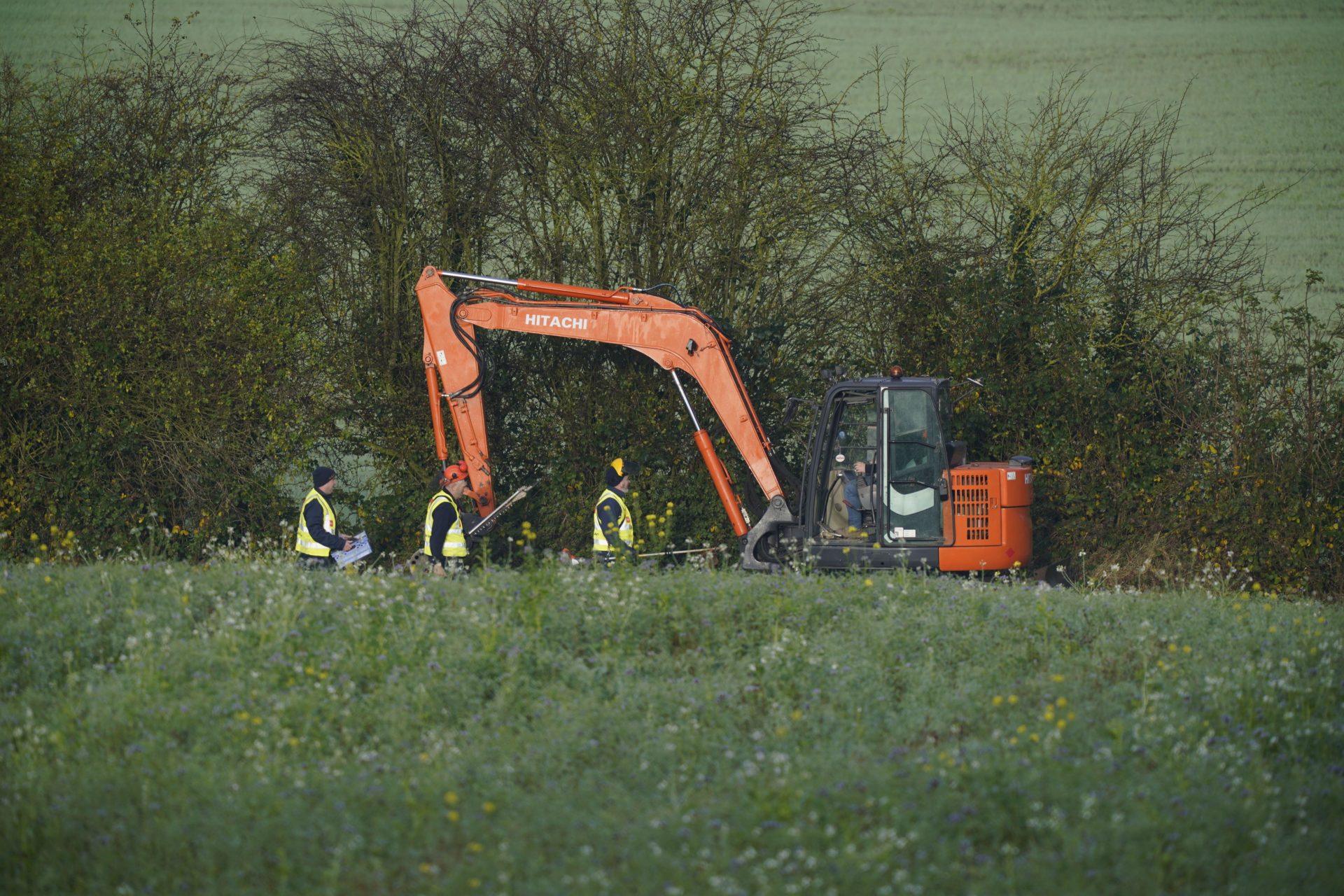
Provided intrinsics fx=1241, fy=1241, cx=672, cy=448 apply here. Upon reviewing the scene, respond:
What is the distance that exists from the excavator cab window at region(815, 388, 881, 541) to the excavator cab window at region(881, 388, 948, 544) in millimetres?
235

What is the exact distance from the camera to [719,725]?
6918 mm

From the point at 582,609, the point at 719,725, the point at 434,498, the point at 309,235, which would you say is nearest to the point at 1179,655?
the point at 719,725

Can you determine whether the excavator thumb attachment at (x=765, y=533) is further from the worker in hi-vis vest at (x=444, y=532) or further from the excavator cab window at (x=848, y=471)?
the worker in hi-vis vest at (x=444, y=532)

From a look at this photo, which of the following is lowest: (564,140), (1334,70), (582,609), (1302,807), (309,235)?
(1302,807)

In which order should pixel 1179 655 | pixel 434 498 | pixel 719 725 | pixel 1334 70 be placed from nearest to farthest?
pixel 719 725 → pixel 1179 655 → pixel 434 498 → pixel 1334 70

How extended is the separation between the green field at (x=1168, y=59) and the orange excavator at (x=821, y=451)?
39.0 ft

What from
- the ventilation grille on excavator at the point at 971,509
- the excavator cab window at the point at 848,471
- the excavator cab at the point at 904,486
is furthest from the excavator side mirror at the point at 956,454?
the excavator cab window at the point at 848,471

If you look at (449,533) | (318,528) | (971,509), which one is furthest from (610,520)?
Answer: (971,509)

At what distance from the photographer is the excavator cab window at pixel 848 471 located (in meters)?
12.1

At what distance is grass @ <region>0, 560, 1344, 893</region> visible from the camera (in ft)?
17.8

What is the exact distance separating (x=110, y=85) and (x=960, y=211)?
10842 mm

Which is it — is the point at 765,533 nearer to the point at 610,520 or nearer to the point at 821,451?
the point at 821,451

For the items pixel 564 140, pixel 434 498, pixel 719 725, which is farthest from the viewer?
pixel 564 140

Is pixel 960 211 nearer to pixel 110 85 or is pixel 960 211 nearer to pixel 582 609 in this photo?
pixel 582 609
